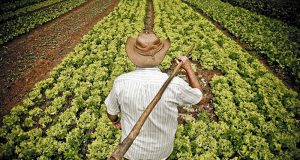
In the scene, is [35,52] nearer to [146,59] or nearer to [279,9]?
[146,59]

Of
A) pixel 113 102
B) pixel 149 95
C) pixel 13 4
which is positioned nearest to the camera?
pixel 149 95

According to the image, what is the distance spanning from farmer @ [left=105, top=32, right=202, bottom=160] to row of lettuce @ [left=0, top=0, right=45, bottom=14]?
20942 mm

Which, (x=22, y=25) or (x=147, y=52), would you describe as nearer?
(x=147, y=52)

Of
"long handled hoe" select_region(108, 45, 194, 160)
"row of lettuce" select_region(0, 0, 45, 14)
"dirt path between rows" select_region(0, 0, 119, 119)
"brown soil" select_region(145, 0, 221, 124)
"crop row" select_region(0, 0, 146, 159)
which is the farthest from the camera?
"row of lettuce" select_region(0, 0, 45, 14)

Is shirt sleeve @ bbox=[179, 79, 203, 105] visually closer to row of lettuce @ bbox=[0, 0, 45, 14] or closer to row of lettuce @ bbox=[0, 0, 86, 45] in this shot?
row of lettuce @ bbox=[0, 0, 86, 45]

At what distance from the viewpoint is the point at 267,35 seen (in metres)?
10.6

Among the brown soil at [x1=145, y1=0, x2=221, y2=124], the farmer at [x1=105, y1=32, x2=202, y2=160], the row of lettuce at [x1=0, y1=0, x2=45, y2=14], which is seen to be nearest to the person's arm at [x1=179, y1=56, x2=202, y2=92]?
the farmer at [x1=105, y1=32, x2=202, y2=160]

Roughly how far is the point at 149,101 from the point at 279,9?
14390mm

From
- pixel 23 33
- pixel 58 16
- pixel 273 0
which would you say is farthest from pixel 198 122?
pixel 58 16

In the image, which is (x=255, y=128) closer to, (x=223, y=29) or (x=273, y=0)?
(x=223, y=29)

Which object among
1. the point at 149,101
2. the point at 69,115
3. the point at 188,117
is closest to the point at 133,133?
the point at 149,101

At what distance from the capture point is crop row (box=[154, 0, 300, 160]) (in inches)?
179

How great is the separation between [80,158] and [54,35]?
9.01 metres

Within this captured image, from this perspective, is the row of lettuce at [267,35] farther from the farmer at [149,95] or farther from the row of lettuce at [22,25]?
the row of lettuce at [22,25]
